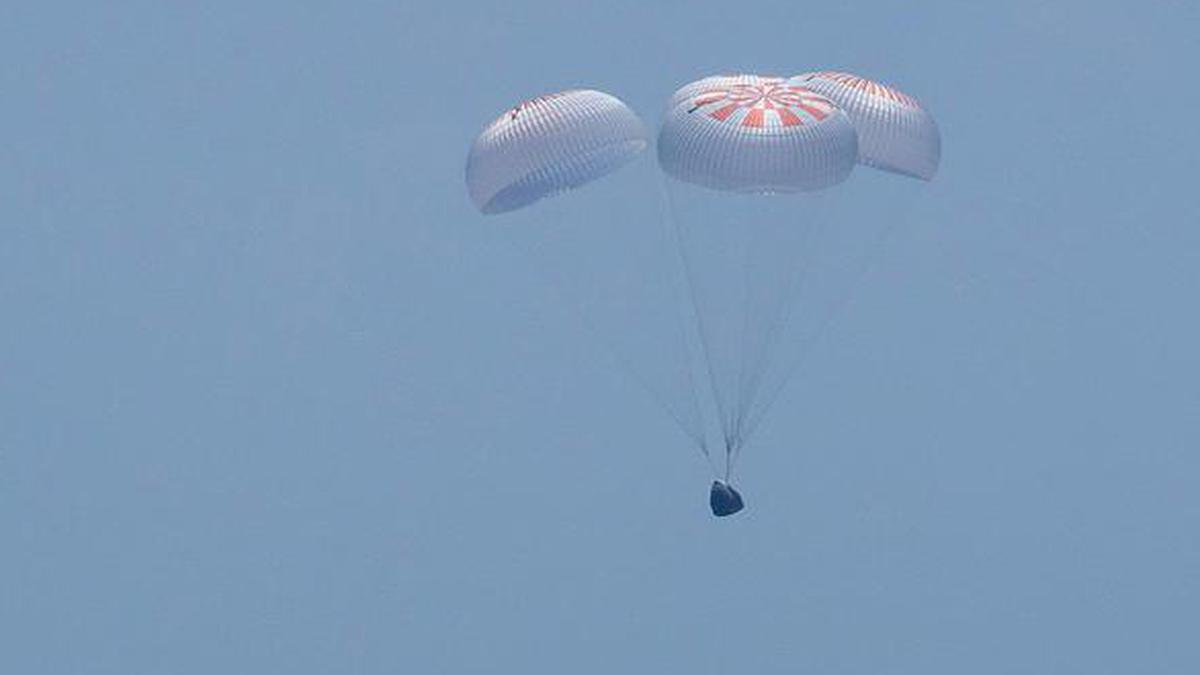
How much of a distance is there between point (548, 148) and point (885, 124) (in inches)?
231

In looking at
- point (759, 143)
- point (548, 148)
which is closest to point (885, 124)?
point (759, 143)

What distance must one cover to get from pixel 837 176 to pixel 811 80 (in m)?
2.90

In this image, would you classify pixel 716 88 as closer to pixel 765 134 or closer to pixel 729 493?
pixel 765 134

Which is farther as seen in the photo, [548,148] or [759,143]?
[548,148]

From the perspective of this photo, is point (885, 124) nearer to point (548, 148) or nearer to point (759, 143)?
point (759, 143)

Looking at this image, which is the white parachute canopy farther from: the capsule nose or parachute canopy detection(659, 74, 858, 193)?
the capsule nose

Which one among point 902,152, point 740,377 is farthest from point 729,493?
point 902,152

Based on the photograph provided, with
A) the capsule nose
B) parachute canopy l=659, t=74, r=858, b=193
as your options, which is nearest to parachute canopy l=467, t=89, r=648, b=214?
parachute canopy l=659, t=74, r=858, b=193

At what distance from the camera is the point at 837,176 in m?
67.8

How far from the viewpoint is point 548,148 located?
6806 cm

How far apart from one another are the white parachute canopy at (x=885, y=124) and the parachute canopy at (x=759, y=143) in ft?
4.02

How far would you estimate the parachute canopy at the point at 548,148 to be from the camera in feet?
224

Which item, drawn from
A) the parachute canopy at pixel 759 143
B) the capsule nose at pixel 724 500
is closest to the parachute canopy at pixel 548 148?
the parachute canopy at pixel 759 143

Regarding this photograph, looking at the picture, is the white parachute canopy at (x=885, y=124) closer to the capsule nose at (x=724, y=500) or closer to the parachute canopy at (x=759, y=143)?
the parachute canopy at (x=759, y=143)
